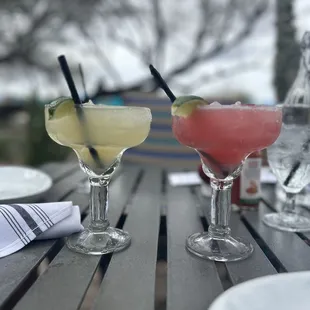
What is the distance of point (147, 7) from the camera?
4.30 metres

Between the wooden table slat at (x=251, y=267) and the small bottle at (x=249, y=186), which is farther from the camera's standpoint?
the small bottle at (x=249, y=186)

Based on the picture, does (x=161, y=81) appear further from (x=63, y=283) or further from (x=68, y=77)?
(x=63, y=283)

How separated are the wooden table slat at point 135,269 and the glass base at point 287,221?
0.26m

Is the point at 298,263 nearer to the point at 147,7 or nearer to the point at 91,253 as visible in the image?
the point at 91,253

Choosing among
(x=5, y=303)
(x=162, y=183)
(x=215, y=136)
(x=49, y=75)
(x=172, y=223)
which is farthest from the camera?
(x=49, y=75)

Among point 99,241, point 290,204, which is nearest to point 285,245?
point 290,204

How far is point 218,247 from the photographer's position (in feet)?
2.37

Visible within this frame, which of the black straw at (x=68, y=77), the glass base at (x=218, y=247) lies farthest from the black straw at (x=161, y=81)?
the glass base at (x=218, y=247)

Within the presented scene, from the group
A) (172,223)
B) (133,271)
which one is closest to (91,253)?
(133,271)

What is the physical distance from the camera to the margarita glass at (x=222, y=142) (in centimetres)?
70

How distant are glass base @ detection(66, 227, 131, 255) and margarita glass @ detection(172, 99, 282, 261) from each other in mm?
124

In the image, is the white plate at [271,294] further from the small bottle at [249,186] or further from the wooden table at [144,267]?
the small bottle at [249,186]

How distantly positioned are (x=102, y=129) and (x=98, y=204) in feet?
0.50

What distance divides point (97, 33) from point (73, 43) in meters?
0.28
